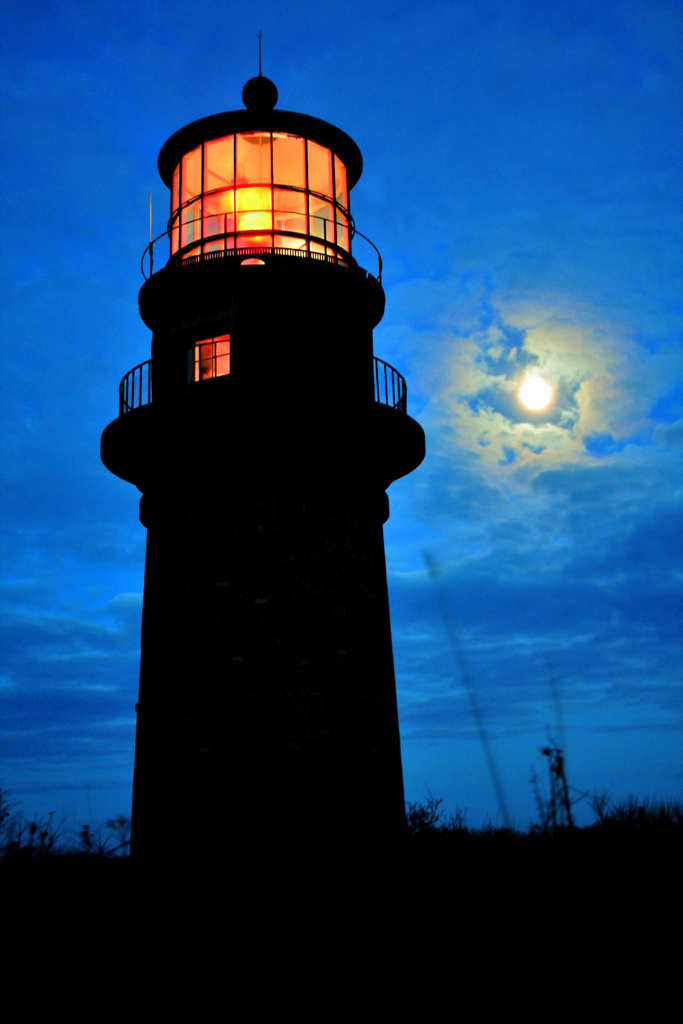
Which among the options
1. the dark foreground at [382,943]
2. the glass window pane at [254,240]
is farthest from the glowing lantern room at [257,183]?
the dark foreground at [382,943]

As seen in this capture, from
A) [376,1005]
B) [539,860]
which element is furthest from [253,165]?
[376,1005]

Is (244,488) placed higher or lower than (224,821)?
higher

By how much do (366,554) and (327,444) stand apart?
2.06m

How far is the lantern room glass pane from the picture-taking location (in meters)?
16.9

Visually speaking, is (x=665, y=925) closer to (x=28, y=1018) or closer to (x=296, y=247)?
(x=28, y=1018)

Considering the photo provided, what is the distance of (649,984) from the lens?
920cm

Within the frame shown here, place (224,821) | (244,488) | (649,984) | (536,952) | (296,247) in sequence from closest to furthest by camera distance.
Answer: (649,984), (536,952), (224,821), (244,488), (296,247)

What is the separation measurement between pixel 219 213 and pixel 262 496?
5438 millimetres

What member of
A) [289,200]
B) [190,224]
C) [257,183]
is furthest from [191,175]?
[289,200]

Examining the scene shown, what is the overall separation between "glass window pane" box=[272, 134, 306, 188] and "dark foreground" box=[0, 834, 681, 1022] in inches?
468

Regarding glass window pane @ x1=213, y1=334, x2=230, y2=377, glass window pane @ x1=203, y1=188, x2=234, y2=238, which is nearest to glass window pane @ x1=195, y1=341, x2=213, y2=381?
glass window pane @ x1=213, y1=334, x2=230, y2=377

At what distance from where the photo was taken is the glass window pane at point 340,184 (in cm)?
1778

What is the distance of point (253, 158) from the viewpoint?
55.8 ft

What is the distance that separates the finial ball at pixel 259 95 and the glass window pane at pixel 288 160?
2.22 ft
